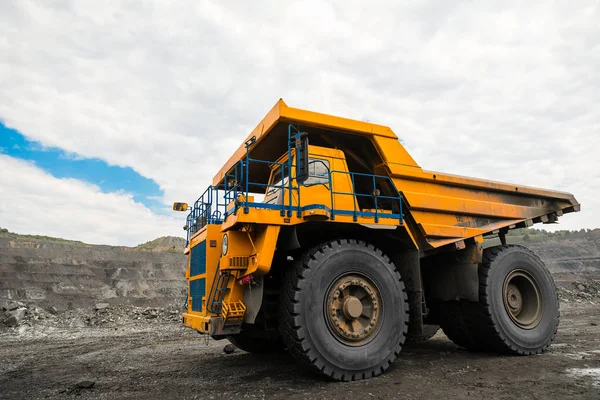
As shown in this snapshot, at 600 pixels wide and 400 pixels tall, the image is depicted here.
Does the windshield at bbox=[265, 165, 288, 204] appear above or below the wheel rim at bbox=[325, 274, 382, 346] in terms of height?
above

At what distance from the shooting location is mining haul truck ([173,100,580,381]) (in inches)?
209

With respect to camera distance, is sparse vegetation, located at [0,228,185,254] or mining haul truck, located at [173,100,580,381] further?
sparse vegetation, located at [0,228,185,254]

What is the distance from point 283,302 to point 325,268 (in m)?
0.70

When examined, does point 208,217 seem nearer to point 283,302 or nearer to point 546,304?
point 283,302

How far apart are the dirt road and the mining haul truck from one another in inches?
17.1

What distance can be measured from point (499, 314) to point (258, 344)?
4.14m

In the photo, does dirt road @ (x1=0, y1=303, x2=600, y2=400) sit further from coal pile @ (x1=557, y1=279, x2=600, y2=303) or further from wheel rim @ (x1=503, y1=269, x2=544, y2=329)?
coal pile @ (x1=557, y1=279, x2=600, y2=303)

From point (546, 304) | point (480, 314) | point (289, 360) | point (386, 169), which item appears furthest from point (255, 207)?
point (546, 304)

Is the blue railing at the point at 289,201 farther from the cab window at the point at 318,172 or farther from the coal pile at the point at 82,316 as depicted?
the coal pile at the point at 82,316

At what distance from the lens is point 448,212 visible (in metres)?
6.91

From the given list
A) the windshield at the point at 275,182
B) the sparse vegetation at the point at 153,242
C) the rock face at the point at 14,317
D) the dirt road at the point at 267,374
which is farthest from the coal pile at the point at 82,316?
the sparse vegetation at the point at 153,242

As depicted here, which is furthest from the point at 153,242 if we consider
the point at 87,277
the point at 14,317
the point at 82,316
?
the point at 14,317

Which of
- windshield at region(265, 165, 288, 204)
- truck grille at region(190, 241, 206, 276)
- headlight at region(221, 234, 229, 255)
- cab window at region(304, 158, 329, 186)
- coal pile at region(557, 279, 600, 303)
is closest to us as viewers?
headlight at region(221, 234, 229, 255)

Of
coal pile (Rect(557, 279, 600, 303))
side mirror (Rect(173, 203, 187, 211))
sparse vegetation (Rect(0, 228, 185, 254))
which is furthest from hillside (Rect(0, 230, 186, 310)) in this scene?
coal pile (Rect(557, 279, 600, 303))
